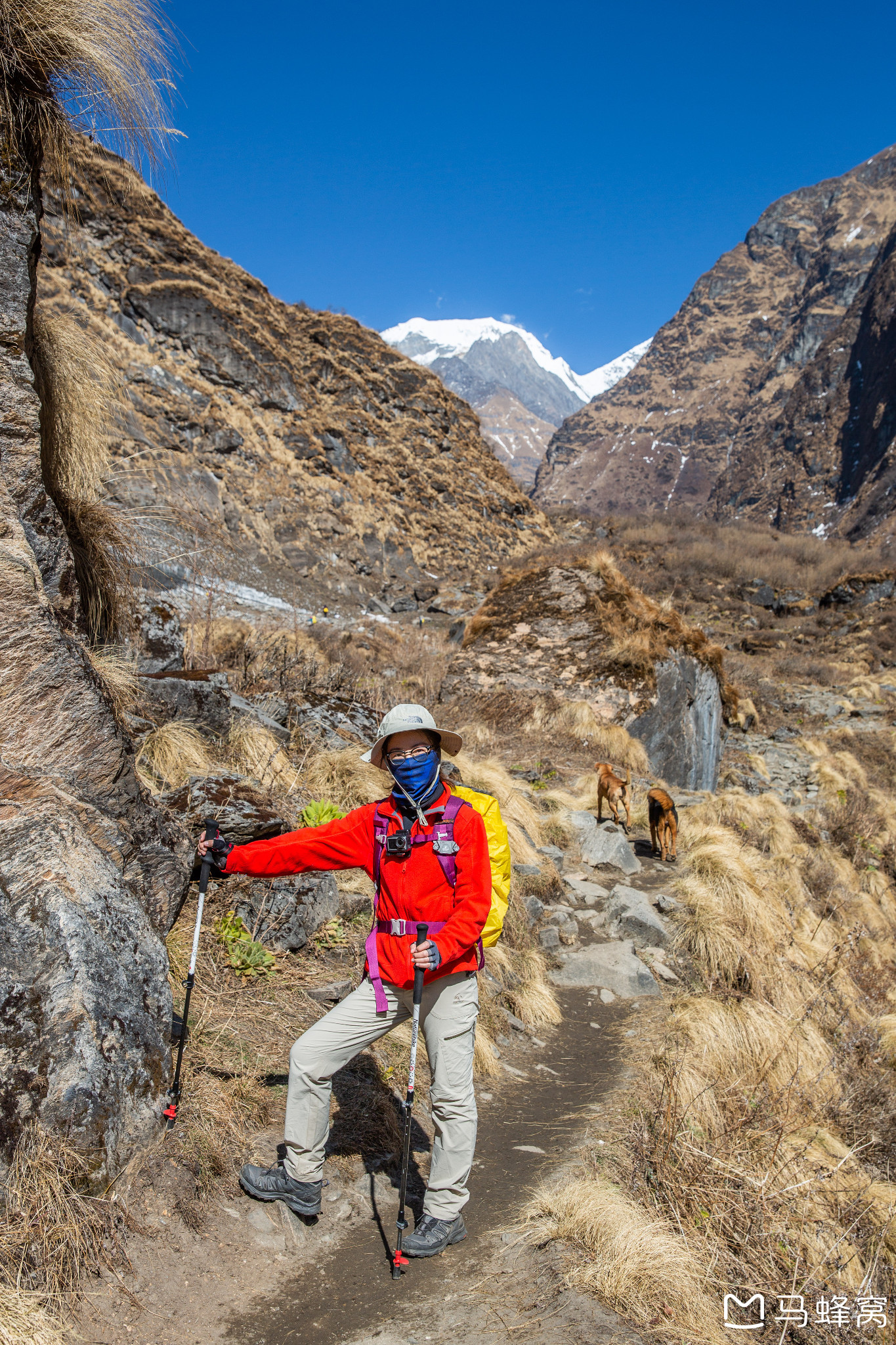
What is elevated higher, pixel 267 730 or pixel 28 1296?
pixel 267 730

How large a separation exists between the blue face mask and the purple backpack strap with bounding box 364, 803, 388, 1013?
0.15 metres

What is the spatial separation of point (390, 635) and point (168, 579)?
9264 millimetres

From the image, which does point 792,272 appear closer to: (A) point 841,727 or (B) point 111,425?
(A) point 841,727

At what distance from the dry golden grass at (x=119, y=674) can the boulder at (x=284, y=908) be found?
1.35 metres

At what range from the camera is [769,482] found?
12100 cm

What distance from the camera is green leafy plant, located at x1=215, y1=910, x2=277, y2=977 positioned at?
3.88 metres

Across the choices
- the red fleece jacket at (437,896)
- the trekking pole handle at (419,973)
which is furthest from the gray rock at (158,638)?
the trekking pole handle at (419,973)

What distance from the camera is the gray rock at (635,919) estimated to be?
6148 millimetres

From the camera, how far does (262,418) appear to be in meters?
28.0

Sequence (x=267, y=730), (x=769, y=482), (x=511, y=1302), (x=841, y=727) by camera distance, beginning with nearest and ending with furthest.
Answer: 1. (x=511, y=1302)
2. (x=267, y=730)
3. (x=841, y=727)
4. (x=769, y=482)

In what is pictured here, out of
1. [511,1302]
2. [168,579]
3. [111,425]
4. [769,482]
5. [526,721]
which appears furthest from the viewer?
[769,482]

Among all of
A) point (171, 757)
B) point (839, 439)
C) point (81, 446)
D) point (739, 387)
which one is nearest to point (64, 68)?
point (81, 446)

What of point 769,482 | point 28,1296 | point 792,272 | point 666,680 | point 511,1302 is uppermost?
point 792,272

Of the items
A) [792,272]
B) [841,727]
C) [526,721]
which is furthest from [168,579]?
[792,272]
